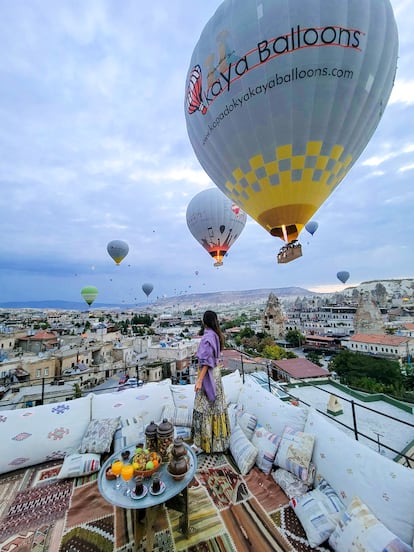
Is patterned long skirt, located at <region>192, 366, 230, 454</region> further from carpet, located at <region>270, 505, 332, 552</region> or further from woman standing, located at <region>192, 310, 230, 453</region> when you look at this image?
carpet, located at <region>270, 505, 332, 552</region>

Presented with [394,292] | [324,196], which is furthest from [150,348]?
[394,292]

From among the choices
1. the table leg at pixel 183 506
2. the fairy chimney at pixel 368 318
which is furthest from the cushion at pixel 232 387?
the fairy chimney at pixel 368 318

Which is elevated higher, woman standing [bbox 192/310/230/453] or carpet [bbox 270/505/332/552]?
woman standing [bbox 192/310/230/453]

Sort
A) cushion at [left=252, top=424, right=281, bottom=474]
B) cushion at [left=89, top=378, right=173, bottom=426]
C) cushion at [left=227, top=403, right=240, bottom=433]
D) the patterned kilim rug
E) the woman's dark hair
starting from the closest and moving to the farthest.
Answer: the patterned kilim rug < cushion at [left=252, top=424, right=281, bottom=474] < the woman's dark hair < cushion at [left=227, top=403, right=240, bottom=433] < cushion at [left=89, top=378, right=173, bottom=426]

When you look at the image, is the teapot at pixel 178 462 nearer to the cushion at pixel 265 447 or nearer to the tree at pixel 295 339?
the cushion at pixel 265 447

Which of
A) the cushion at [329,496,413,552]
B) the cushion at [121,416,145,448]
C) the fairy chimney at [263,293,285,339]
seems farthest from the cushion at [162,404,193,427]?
the fairy chimney at [263,293,285,339]

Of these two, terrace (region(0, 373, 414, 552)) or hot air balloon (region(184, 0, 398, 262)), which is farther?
hot air balloon (region(184, 0, 398, 262))
